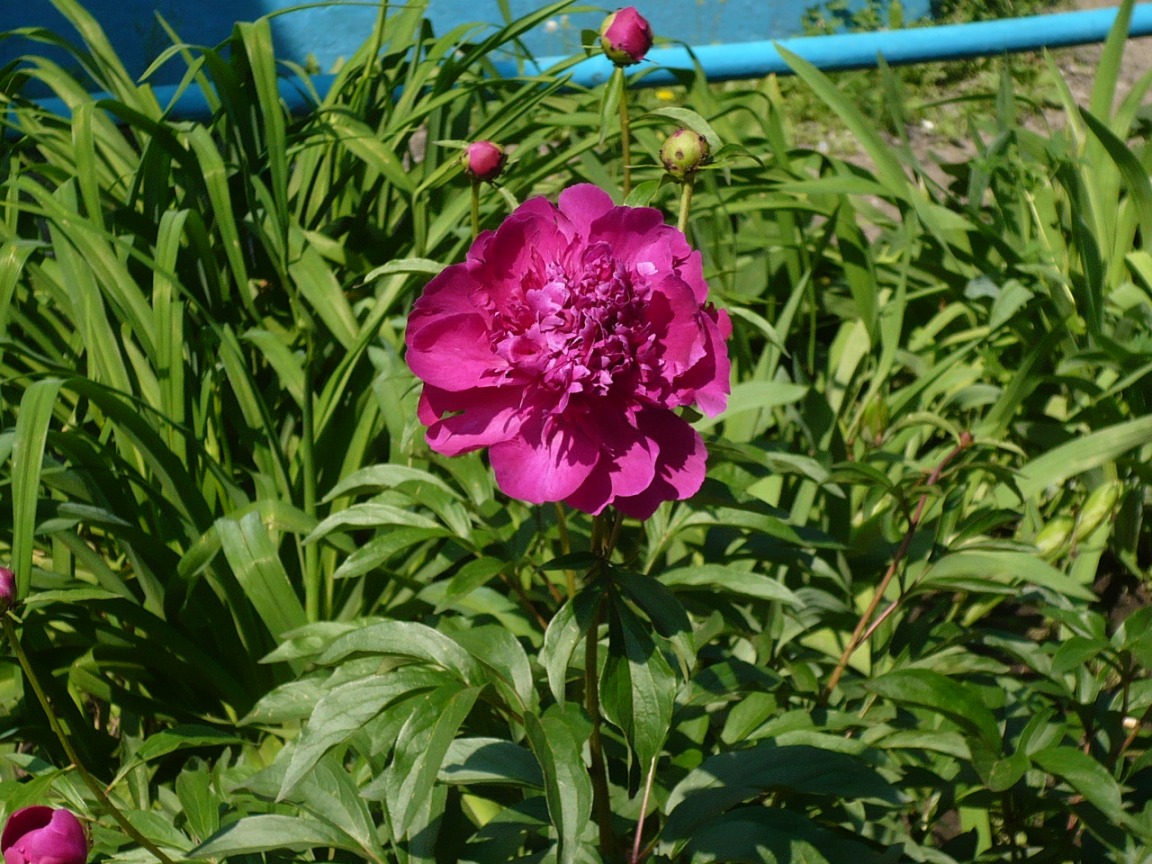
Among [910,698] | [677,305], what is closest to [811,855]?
[910,698]

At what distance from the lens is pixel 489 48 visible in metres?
1.93

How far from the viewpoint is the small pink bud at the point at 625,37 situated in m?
1.14

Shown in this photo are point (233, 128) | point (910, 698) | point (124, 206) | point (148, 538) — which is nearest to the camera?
point (910, 698)

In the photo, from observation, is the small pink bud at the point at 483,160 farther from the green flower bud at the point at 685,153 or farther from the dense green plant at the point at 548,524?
the green flower bud at the point at 685,153

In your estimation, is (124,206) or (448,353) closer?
(448,353)

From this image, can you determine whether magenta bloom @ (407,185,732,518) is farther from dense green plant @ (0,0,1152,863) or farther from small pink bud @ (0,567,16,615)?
small pink bud @ (0,567,16,615)

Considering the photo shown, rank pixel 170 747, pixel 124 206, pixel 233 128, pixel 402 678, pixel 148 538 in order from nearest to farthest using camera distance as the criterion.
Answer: pixel 402 678
pixel 170 747
pixel 148 538
pixel 124 206
pixel 233 128

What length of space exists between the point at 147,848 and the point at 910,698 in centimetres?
75

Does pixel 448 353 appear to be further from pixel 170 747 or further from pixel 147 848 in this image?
pixel 170 747

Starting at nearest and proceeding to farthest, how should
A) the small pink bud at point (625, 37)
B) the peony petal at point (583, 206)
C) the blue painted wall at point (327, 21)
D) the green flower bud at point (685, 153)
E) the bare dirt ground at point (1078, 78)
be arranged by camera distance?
the peony petal at point (583, 206)
the green flower bud at point (685, 153)
the small pink bud at point (625, 37)
the bare dirt ground at point (1078, 78)
the blue painted wall at point (327, 21)

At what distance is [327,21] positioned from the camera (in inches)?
149

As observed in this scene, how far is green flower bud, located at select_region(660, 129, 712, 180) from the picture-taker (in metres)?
1.02

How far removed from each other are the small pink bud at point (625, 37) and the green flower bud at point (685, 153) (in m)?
0.16

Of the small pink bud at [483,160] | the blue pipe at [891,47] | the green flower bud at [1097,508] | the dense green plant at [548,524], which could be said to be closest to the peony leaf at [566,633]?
the dense green plant at [548,524]
